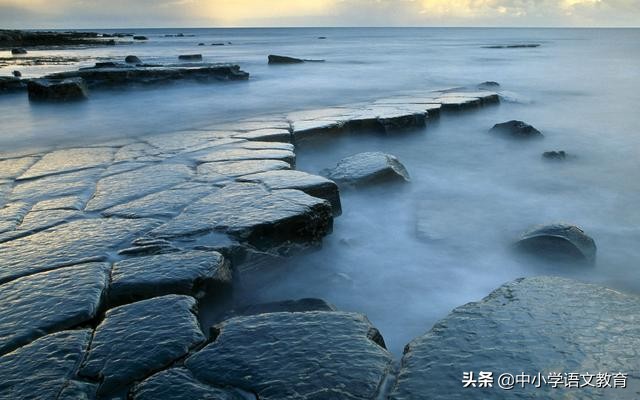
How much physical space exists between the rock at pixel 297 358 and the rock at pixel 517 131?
4668mm

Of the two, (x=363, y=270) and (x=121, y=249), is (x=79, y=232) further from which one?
(x=363, y=270)

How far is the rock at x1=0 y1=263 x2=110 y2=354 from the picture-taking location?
1493 millimetres

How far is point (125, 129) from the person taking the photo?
559cm

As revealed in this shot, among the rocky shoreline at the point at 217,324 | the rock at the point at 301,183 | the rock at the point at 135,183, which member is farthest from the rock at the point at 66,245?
the rock at the point at 301,183

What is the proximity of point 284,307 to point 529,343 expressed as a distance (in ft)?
3.03

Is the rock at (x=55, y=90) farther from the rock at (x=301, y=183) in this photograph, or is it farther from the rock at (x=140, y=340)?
the rock at (x=140, y=340)

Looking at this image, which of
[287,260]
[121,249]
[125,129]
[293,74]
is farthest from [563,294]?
[293,74]

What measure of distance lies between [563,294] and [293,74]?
1142 cm

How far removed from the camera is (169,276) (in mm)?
1804

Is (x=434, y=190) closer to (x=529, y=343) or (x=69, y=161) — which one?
(x=529, y=343)

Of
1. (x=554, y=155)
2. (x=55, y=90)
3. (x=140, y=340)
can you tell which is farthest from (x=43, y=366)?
(x=55, y=90)

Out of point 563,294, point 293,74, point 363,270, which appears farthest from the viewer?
point 293,74

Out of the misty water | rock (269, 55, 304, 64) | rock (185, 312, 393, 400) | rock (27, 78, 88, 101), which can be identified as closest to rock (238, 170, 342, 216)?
the misty water

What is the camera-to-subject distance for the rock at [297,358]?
4.08 feet
